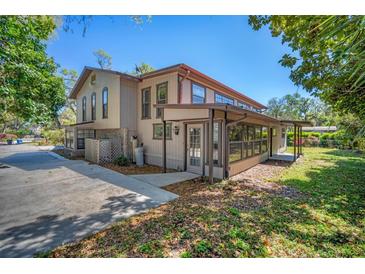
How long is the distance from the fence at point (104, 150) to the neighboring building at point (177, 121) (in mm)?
130

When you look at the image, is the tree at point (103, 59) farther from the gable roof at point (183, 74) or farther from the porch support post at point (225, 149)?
the porch support post at point (225, 149)

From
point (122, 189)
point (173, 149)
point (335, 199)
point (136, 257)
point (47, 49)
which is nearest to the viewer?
point (136, 257)

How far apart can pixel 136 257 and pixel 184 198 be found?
2697 millimetres

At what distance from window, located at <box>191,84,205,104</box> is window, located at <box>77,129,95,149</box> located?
29.0 ft

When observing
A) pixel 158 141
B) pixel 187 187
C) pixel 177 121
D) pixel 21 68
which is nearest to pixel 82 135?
pixel 158 141

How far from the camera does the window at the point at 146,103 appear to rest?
34.9ft

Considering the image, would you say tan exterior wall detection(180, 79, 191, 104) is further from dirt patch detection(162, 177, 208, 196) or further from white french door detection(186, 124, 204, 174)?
dirt patch detection(162, 177, 208, 196)

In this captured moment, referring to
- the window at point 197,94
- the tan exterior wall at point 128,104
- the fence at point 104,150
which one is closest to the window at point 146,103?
the tan exterior wall at point 128,104

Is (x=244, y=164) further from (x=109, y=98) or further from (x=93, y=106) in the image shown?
(x=93, y=106)

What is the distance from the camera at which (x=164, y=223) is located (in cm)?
371

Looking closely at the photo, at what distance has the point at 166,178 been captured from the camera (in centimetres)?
748

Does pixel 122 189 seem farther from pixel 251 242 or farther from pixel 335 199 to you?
pixel 335 199

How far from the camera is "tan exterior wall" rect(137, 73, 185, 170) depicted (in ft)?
29.6
